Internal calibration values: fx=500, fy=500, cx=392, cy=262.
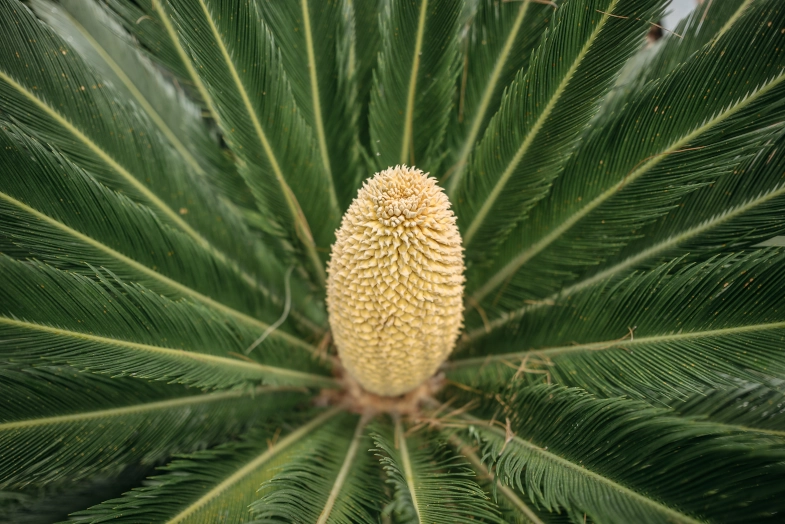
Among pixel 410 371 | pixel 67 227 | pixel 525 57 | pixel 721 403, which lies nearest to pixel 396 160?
pixel 525 57

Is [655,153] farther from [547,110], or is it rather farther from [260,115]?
[260,115]

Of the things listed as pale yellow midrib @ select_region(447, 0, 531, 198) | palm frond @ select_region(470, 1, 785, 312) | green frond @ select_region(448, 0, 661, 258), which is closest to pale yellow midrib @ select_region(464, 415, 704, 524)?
palm frond @ select_region(470, 1, 785, 312)

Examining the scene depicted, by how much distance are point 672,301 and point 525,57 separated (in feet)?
2.67

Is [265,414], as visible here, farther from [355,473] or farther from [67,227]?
[67,227]

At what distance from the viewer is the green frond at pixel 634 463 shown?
852 mm

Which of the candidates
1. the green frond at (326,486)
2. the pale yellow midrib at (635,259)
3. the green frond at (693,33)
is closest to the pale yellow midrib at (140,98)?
the green frond at (326,486)

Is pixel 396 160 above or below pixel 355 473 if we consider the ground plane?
above

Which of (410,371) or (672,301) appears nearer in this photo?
(672,301)

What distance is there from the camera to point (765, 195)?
4.12 feet

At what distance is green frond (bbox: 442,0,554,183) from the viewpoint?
57.2 inches

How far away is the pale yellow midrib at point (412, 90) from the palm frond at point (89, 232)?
677mm

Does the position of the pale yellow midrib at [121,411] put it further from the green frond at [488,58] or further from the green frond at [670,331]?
the green frond at [488,58]

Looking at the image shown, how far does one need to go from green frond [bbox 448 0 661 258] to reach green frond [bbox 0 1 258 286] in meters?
0.81

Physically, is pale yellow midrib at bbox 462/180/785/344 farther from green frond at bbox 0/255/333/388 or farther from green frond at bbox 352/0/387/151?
green frond at bbox 0/255/333/388
